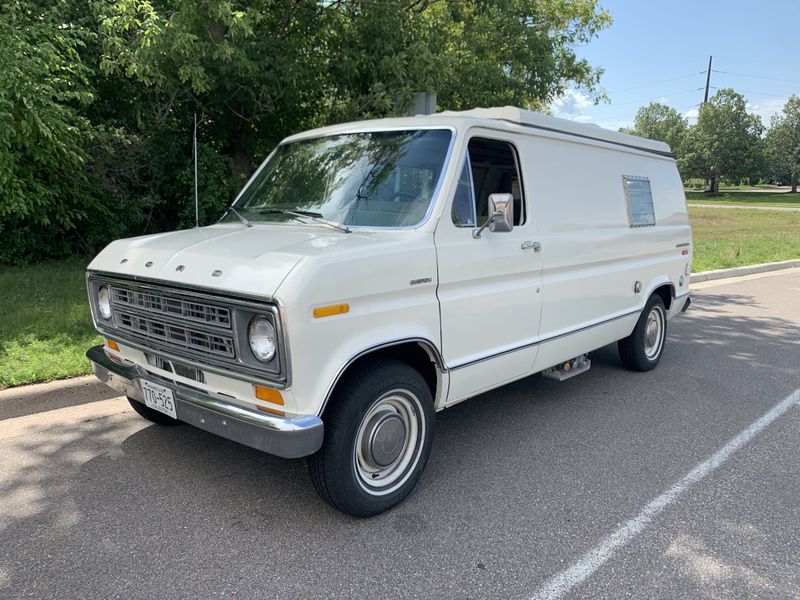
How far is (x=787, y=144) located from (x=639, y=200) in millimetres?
73994

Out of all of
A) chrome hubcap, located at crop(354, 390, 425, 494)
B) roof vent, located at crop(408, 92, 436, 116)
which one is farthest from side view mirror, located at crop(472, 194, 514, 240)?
A: roof vent, located at crop(408, 92, 436, 116)

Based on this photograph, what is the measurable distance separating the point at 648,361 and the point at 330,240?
427cm

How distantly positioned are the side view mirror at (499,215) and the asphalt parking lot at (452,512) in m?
1.58

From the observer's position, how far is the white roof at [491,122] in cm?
395

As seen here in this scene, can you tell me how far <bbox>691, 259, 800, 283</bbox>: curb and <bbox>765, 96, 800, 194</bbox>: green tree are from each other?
195ft

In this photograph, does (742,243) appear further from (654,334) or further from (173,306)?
(173,306)

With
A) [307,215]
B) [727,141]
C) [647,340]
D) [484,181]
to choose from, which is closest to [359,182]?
[307,215]

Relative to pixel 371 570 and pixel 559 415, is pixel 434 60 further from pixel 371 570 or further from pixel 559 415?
pixel 371 570

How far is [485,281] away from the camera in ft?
12.5

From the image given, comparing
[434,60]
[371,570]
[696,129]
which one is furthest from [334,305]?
[696,129]

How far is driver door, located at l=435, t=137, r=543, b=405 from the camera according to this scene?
3.58 metres

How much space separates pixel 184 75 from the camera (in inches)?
269

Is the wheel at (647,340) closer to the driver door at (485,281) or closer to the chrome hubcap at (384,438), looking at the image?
the driver door at (485,281)

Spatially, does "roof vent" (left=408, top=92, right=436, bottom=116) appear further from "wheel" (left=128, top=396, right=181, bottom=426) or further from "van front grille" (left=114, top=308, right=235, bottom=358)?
"van front grille" (left=114, top=308, right=235, bottom=358)
